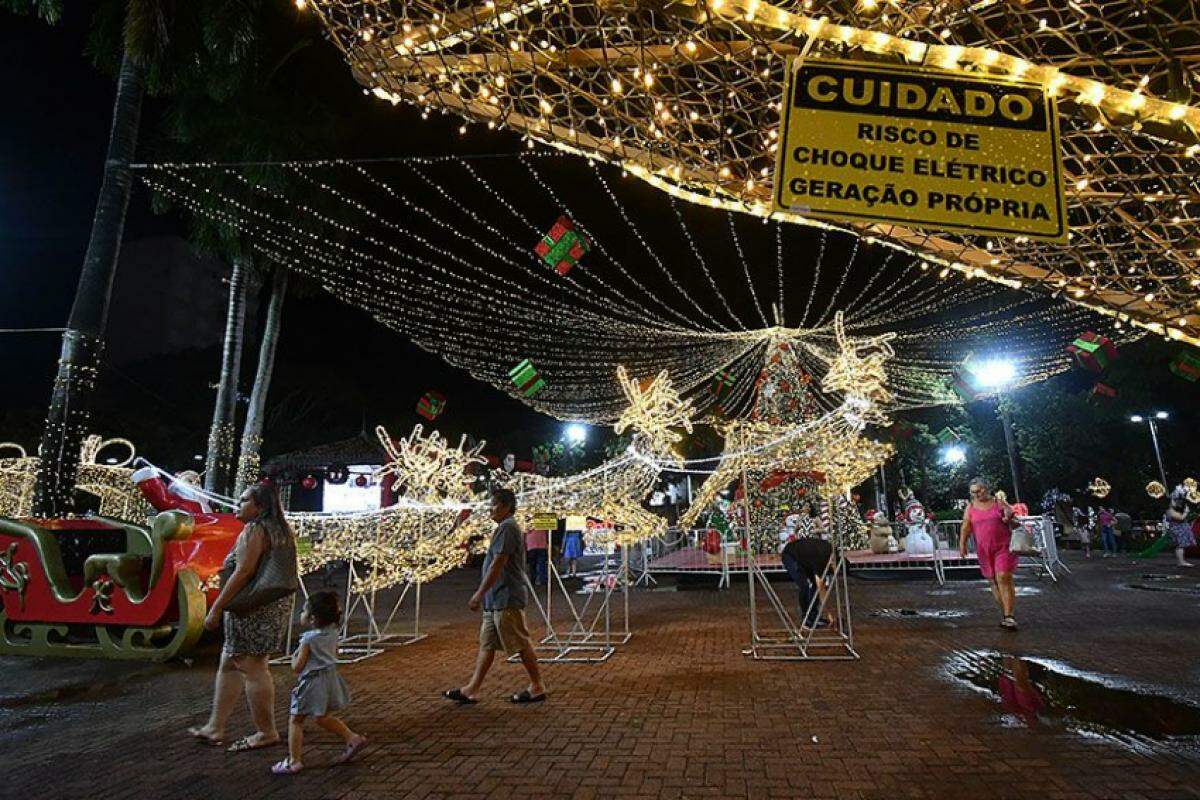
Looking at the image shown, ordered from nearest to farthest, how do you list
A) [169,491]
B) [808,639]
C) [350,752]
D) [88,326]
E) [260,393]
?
[350,752] → [808,639] → [169,491] → [88,326] → [260,393]

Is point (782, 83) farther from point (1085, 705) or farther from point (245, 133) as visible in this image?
point (245, 133)

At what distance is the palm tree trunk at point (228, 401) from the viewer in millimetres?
14859

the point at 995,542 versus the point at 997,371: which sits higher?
the point at 997,371

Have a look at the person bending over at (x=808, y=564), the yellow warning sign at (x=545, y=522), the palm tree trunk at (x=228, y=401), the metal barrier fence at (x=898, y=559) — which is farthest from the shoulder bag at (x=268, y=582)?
the palm tree trunk at (x=228, y=401)

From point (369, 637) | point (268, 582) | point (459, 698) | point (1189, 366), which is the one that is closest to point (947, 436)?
point (1189, 366)

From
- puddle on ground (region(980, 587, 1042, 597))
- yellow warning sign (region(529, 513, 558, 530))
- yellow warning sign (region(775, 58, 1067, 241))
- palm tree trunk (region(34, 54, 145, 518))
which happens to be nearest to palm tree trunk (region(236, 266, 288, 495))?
palm tree trunk (region(34, 54, 145, 518))

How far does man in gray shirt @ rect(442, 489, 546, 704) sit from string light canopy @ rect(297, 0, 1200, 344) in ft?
11.1

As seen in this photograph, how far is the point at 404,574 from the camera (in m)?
8.01

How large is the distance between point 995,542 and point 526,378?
10908mm

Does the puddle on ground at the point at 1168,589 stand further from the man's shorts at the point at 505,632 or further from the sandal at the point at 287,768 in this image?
the sandal at the point at 287,768

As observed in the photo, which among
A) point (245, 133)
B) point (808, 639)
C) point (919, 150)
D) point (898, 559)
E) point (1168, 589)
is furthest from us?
point (898, 559)

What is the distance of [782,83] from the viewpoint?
4715 millimetres

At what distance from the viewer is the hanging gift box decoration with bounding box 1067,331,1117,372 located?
16.8 meters

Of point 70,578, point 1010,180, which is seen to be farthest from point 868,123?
point 70,578
